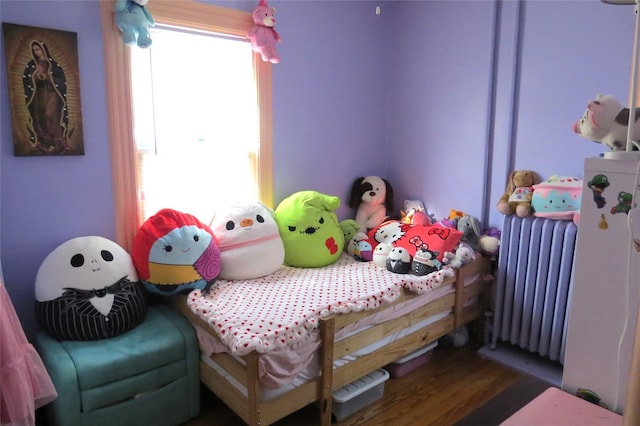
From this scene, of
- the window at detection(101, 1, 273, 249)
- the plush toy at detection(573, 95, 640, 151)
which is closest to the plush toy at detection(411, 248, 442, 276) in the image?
the window at detection(101, 1, 273, 249)

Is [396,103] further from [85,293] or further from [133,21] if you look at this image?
[85,293]

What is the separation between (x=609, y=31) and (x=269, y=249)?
6.59ft

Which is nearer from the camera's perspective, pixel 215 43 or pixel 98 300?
pixel 98 300

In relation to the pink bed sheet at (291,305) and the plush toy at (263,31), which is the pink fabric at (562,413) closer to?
the pink bed sheet at (291,305)

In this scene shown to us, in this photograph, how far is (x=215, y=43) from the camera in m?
2.44

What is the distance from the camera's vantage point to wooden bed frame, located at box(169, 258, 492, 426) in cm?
175

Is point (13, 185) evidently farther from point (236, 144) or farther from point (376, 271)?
point (376, 271)

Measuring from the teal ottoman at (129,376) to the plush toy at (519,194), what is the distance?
1765 millimetres

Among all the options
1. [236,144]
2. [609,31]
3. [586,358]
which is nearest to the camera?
[586,358]

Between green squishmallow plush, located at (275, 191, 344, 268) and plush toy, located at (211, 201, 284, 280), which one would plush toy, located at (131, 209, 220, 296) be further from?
green squishmallow plush, located at (275, 191, 344, 268)

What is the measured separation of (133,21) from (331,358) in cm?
168

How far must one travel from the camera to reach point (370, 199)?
3117mm

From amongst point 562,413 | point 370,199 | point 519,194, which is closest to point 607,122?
point 562,413

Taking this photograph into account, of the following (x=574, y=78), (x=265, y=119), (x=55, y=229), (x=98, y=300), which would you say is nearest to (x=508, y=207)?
(x=574, y=78)
